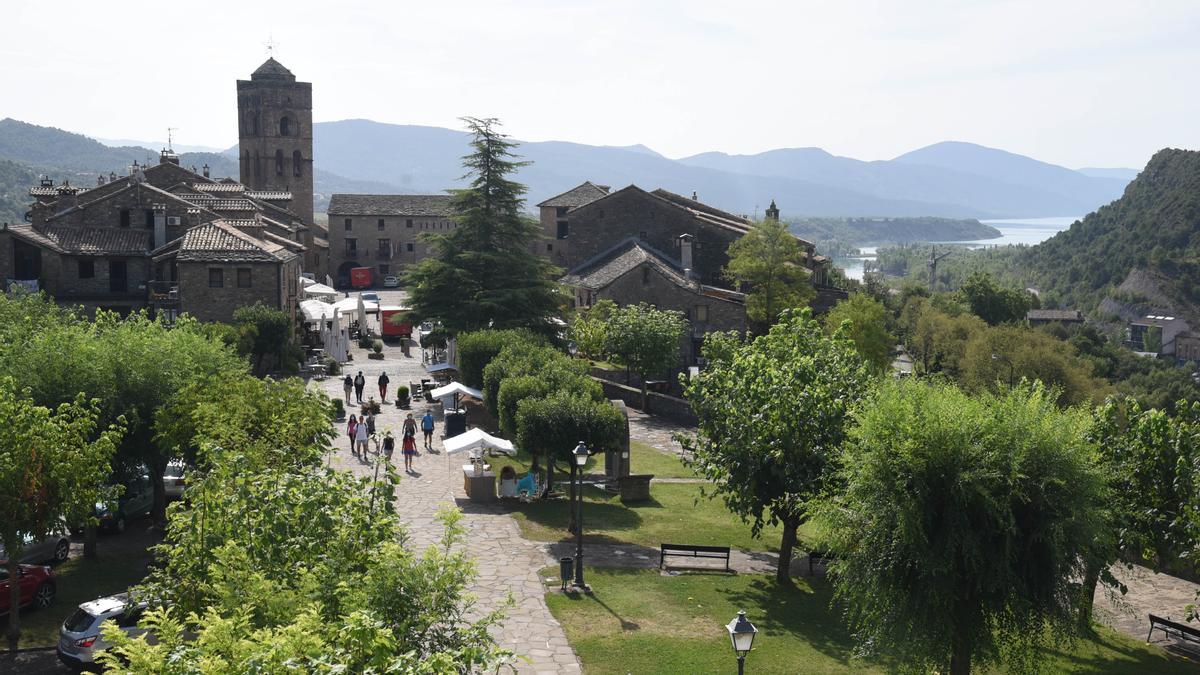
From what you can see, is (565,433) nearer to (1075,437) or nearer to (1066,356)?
(1075,437)

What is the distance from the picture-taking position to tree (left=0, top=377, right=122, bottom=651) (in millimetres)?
19594

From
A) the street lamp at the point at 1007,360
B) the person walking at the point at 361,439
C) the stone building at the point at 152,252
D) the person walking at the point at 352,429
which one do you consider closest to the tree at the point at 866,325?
the street lamp at the point at 1007,360

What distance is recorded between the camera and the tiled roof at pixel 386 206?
103 metres

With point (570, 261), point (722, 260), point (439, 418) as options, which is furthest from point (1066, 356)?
point (439, 418)

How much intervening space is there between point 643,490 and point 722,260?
1559 inches

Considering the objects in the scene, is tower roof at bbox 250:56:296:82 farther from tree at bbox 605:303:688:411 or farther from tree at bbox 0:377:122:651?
tree at bbox 0:377:122:651

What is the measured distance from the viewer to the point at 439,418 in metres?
43.2

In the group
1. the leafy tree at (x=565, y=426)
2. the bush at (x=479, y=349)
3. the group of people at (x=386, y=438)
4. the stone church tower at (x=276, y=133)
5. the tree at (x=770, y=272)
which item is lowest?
the group of people at (x=386, y=438)

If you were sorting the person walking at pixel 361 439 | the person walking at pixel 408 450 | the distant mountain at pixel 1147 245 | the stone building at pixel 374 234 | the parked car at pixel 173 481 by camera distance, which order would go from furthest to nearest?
the distant mountain at pixel 1147 245 < the stone building at pixel 374 234 < the person walking at pixel 361 439 < the person walking at pixel 408 450 < the parked car at pixel 173 481

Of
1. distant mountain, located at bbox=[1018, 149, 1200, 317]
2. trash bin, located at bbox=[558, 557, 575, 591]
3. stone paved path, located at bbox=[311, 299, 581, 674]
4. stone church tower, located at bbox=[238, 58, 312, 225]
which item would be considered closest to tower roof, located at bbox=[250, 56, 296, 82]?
stone church tower, located at bbox=[238, 58, 312, 225]

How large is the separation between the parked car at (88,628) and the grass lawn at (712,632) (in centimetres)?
830

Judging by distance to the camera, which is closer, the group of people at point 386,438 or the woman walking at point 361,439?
the group of people at point 386,438

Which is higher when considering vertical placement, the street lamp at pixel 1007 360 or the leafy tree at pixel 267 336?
the leafy tree at pixel 267 336

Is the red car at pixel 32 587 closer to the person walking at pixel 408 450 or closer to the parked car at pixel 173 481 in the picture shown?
the parked car at pixel 173 481
